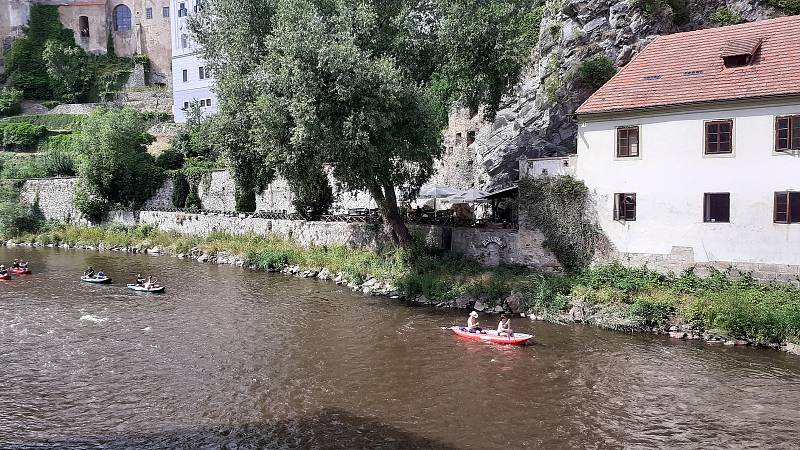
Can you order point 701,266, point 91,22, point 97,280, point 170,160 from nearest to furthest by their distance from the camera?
point 701,266
point 97,280
point 170,160
point 91,22

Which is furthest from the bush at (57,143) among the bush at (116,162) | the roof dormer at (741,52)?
the roof dormer at (741,52)

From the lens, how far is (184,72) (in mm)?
69938

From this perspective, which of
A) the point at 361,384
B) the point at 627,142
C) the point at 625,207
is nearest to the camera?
the point at 361,384

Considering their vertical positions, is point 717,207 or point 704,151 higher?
point 704,151

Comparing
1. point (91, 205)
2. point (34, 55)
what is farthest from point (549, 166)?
point (34, 55)

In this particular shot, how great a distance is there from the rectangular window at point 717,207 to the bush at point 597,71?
974 cm

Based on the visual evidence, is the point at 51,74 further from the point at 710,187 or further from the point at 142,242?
the point at 710,187

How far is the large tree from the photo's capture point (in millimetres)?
24891

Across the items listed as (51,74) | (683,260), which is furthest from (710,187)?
(51,74)

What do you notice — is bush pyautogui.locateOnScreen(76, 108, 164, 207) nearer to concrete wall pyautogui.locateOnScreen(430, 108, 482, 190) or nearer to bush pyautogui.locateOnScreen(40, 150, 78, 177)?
bush pyautogui.locateOnScreen(40, 150, 78, 177)

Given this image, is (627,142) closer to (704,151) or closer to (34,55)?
(704,151)

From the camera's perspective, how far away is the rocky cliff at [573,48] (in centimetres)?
3100

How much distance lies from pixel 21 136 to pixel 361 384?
62.8m

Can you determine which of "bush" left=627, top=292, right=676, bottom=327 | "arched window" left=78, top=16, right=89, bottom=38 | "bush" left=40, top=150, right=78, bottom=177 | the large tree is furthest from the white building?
"arched window" left=78, top=16, right=89, bottom=38
